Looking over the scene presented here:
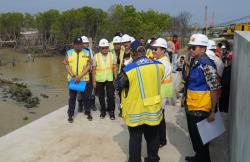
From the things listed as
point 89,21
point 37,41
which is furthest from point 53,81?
point 37,41

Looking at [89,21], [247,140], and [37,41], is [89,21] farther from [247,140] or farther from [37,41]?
[247,140]

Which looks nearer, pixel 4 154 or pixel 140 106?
pixel 140 106

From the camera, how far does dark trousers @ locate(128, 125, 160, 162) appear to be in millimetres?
3717

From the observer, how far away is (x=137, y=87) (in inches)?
140

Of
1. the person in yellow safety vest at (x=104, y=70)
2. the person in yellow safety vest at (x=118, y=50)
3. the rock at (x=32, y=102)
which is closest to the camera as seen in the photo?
the person in yellow safety vest at (x=104, y=70)

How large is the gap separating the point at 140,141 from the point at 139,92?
2.01ft

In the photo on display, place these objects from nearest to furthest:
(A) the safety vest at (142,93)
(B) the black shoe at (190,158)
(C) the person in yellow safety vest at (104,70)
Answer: (A) the safety vest at (142,93)
(B) the black shoe at (190,158)
(C) the person in yellow safety vest at (104,70)

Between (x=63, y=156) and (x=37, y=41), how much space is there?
50930 mm

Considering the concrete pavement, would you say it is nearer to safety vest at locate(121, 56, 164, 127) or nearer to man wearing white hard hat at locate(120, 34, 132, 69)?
safety vest at locate(121, 56, 164, 127)

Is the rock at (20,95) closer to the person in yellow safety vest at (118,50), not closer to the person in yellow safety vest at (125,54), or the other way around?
the person in yellow safety vest at (118,50)

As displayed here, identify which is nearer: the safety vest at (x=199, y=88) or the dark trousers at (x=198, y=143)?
the safety vest at (x=199, y=88)

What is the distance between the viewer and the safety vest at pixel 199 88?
361 cm

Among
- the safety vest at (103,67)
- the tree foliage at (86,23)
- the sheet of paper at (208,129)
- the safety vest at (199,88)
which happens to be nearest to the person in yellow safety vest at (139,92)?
the safety vest at (199,88)

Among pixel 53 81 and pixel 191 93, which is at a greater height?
pixel 191 93
